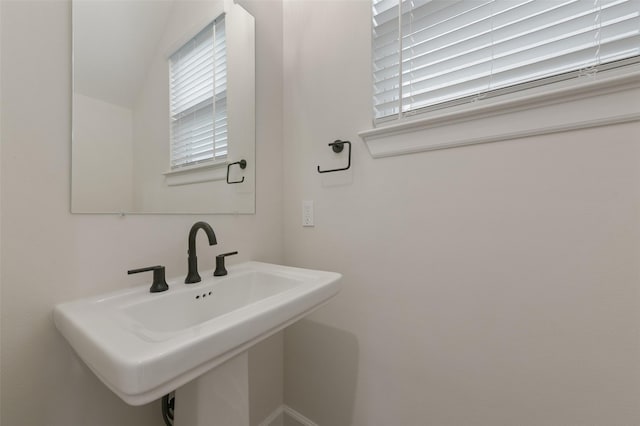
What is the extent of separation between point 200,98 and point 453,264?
117cm

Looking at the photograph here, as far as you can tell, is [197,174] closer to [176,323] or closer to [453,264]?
[176,323]

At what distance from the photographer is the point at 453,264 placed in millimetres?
869

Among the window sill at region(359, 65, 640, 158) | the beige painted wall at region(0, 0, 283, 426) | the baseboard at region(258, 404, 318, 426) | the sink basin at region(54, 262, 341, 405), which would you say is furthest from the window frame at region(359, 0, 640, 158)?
the baseboard at region(258, 404, 318, 426)

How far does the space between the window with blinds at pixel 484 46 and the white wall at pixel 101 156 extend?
0.90m

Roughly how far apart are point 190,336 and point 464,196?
0.87 meters

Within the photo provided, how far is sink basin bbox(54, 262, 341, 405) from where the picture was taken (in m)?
0.40

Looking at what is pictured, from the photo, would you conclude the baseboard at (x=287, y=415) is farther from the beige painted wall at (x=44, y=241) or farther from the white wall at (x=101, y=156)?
the white wall at (x=101, y=156)

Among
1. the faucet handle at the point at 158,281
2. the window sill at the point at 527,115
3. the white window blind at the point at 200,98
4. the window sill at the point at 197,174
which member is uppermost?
the white window blind at the point at 200,98

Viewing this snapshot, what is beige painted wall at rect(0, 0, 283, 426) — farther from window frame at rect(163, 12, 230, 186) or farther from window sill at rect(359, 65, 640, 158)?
window sill at rect(359, 65, 640, 158)

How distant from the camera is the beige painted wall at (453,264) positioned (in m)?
0.67

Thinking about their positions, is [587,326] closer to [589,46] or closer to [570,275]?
[570,275]

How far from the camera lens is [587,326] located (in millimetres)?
683

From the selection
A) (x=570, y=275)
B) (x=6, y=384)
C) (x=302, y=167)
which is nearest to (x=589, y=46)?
(x=570, y=275)

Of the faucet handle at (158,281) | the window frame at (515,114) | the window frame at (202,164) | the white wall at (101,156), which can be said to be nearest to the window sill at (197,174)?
the window frame at (202,164)
